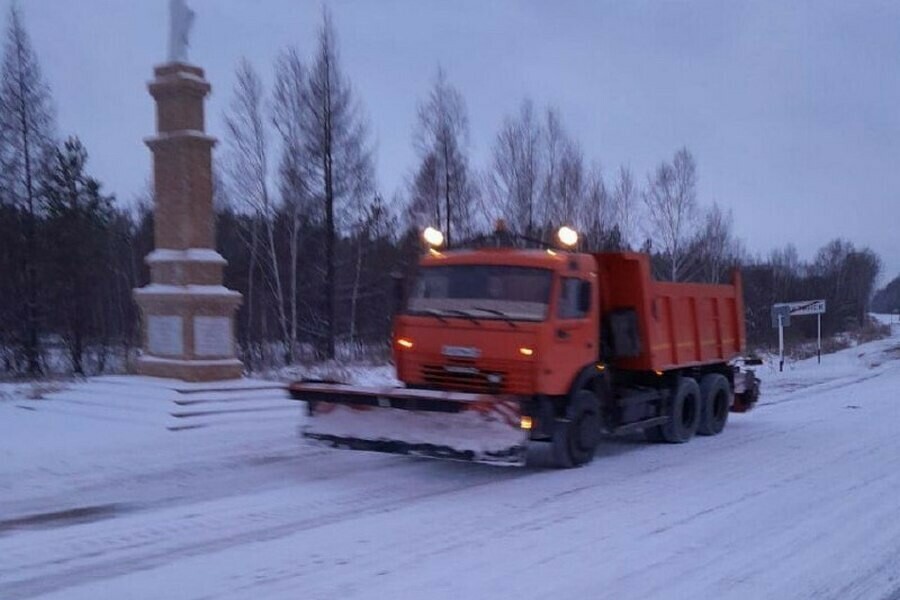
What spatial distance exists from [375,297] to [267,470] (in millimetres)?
24806

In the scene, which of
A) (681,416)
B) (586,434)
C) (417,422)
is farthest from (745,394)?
(417,422)

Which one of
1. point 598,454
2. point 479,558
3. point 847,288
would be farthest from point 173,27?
point 847,288

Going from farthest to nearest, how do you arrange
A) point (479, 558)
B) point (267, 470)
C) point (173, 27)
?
point (173, 27) → point (267, 470) → point (479, 558)

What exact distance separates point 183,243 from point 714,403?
9.42 m

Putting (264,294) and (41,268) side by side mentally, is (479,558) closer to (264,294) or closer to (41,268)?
(41,268)

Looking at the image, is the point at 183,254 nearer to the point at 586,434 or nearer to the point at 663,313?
the point at 663,313

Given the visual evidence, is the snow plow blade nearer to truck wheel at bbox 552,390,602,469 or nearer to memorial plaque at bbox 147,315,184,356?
truck wheel at bbox 552,390,602,469

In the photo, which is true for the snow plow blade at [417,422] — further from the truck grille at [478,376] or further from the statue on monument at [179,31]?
the statue on monument at [179,31]

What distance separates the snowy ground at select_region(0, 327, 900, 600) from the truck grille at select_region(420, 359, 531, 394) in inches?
40.4

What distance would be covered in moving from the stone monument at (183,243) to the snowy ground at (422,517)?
209cm

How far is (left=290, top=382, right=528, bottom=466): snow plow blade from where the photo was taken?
10.2 metres

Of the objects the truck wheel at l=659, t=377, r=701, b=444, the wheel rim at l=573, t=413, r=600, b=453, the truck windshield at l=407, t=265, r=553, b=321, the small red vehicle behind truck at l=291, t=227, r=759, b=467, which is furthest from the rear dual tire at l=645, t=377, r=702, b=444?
the truck windshield at l=407, t=265, r=553, b=321

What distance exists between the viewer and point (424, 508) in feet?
30.5

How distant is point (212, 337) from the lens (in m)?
16.7
